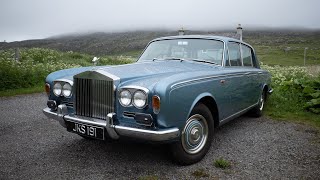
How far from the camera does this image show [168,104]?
309 cm

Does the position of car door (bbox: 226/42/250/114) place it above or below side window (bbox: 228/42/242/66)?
below

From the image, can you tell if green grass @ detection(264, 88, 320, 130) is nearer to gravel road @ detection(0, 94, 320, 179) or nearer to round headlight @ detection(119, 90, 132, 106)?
gravel road @ detection(0, 94, 320, 179)

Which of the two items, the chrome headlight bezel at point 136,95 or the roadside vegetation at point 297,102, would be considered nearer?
the chrome headlight bezel at point 136,95

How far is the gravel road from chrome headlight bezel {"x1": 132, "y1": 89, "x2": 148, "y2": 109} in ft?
2.66

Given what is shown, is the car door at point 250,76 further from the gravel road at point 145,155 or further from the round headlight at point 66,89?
the round headlight at point 66,89

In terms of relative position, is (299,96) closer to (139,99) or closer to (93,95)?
(139,99)

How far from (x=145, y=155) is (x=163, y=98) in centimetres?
119

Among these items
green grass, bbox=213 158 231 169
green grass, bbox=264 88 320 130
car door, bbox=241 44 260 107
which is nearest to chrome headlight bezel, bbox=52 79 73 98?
green grass, bbox=213 158 231 169

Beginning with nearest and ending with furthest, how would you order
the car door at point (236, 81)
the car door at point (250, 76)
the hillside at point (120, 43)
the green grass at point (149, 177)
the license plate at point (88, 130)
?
the green grass at point (149, 177) → the license plate at point (88, 130) → the car door at point (236, 81) → the car door at point (250, 76) → the hillside at point (120, 43)

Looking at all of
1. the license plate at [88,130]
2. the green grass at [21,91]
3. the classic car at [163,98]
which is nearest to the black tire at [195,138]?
the classic car at [163,98]

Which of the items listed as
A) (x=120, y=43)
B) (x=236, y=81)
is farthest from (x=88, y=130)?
(x=120, y=43)

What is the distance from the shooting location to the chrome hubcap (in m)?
3.53

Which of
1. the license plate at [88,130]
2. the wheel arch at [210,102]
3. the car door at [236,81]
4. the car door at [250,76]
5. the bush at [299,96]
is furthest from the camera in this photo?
the bush at [299,96]

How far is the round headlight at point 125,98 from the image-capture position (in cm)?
318
